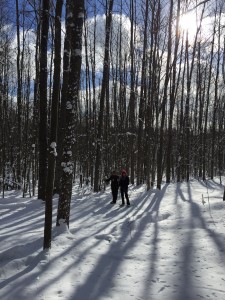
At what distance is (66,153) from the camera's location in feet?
22.5

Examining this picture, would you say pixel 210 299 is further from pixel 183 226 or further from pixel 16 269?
pixel 183 226

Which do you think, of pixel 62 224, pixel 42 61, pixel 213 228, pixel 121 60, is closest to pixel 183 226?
pixel 213 228

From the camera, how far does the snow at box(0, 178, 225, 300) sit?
4.13 m

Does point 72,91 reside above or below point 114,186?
above

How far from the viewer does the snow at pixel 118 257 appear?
4.13 meters

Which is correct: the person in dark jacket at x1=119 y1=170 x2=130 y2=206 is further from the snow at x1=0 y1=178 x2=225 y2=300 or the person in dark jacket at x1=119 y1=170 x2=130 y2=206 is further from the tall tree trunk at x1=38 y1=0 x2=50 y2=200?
the tall tree trunk at x1=38 y1=0 x2=50 y2=200

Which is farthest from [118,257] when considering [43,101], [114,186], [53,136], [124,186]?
[43,101]

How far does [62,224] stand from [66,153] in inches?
60.2

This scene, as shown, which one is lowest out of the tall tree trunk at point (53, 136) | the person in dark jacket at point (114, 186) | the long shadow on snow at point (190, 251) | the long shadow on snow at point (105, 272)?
the long shadow on snow at point (105, 272)

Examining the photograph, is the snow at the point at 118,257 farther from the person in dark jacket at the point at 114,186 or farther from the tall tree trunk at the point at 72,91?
the person in dark jacket at the point at 114,186

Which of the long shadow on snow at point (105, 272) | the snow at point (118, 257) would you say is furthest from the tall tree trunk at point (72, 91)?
the long shadow on snow at point (105, 272)

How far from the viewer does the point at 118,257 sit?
5.59 metres

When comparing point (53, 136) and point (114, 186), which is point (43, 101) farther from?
point (53, 136)

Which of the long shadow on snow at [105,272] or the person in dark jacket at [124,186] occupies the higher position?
the person in dark jacket at [124,186]
